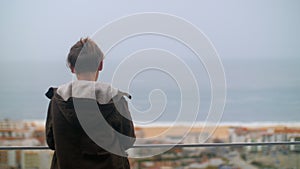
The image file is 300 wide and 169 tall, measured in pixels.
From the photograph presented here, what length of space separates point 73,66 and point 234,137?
4.26 feet

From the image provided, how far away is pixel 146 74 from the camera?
1.80 meters

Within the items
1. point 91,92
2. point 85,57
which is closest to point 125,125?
point 91,92

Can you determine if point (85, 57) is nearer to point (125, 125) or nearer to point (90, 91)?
point (90, 91)

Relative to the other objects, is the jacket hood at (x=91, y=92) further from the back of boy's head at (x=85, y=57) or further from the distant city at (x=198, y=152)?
the distant city at (x=198, y=152)

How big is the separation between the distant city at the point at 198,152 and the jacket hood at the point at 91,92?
777 mm

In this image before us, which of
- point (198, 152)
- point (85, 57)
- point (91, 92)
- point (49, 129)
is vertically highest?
point (85, 57)

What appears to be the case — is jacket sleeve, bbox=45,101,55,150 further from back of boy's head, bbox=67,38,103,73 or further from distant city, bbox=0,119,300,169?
distant city, bbox=0,119,300,169

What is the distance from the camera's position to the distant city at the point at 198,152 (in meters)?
2.01

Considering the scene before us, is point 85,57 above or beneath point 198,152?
above

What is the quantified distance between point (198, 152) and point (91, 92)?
109 cm

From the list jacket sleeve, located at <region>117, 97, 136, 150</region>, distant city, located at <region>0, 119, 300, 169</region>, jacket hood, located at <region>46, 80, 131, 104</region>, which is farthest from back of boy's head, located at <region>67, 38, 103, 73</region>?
distant city, located at <region>0, 119, 300, 169</region>

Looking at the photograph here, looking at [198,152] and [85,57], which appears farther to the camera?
[198,152]

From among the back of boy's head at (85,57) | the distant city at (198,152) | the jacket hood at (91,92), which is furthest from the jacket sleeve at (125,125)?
the distant city at (198,152)

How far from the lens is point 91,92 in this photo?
1.17m
